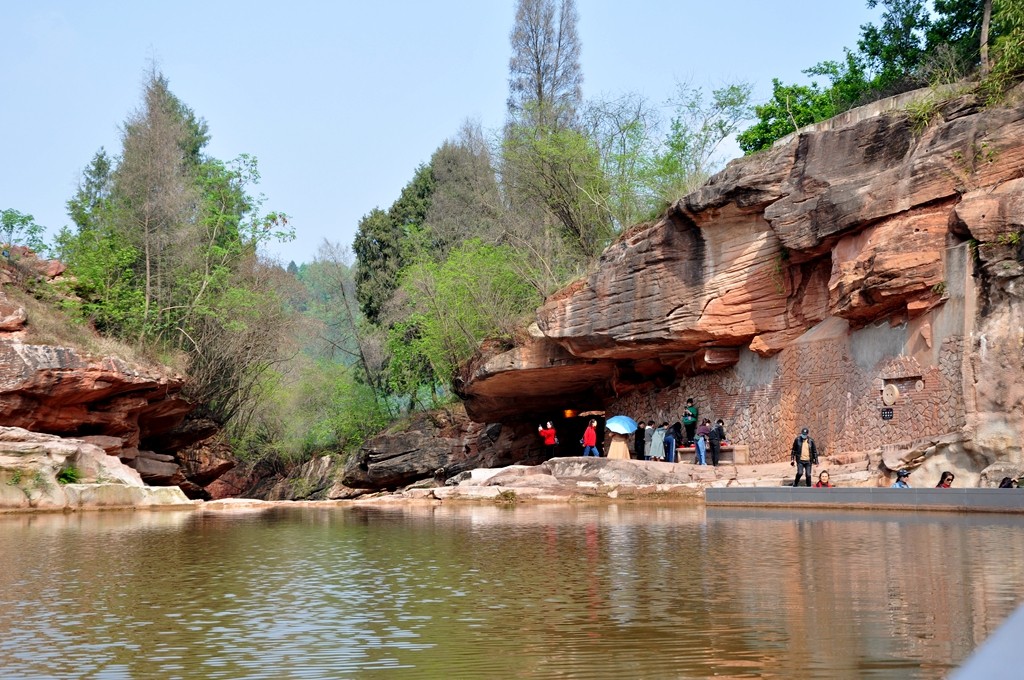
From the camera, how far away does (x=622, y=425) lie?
3297cm

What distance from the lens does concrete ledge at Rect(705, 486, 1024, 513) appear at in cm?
1956

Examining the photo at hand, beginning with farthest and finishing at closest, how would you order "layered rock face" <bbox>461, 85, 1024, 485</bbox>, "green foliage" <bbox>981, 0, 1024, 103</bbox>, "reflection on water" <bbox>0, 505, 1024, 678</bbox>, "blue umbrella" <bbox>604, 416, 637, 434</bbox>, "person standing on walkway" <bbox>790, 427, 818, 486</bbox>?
"blue umbrella" <bbox>604, 416, 637, 434</bbox>
"green foliage" <bbox>981, 0, 1024, 103</bbox>
"person standing on walkway" <bbox>790, 427, 818, 486</bbox>
"layered rock face" <bbox>461, 85, 1024, 485</bbox>
"reflection on water" <bbox>0, 505, 1024, 678</bbox>

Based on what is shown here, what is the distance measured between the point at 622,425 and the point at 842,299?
8.58 metres

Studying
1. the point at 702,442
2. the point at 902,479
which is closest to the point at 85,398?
the point at 702,442

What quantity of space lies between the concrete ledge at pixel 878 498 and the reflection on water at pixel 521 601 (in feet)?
4.32

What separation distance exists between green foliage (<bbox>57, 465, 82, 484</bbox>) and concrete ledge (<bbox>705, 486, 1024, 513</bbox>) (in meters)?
15.0

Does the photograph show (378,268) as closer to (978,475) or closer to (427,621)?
(978,475)

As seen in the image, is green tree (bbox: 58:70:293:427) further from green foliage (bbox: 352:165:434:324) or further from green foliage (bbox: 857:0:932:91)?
green foliage (bbox: 857:0:932:91)

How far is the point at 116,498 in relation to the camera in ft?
89.6

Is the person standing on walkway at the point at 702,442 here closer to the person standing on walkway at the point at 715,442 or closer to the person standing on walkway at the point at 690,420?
the person standing on walkway at the point at 715,442

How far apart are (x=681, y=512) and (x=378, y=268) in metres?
33.8

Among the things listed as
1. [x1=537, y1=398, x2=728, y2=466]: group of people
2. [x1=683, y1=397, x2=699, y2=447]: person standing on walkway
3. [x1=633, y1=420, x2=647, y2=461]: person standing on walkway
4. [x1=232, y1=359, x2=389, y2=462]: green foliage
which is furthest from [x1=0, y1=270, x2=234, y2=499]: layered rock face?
[x1=683, y1=397, x2=699, y2=447]: person standing on walkway

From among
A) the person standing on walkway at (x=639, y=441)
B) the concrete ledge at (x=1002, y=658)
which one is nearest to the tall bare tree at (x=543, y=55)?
the person standing on walkway at (x=639, y=441)

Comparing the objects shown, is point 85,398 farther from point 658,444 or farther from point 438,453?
point 658,444
